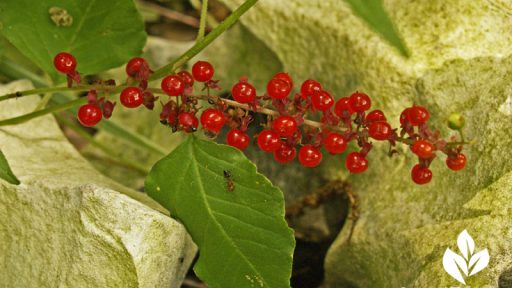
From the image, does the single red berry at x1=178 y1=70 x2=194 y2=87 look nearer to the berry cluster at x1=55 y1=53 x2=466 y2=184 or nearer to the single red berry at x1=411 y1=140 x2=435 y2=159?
the berry cluster at x1=55 y1=53 x2=466 y2=184

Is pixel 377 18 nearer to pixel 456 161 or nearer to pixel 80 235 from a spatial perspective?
pixel 456 161

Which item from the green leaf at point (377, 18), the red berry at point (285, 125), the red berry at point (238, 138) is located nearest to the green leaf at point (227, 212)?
the red berry at point (238, 138)

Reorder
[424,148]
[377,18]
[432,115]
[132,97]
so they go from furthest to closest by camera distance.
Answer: [432,115]
[132,97]
[424,148]
[377,18]

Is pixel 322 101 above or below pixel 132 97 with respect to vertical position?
above

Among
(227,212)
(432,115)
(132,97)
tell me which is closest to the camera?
(132,97)

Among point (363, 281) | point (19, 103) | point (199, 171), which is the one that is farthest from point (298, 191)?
point (19, 103)

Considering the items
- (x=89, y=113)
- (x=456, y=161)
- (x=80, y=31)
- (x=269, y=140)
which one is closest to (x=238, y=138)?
(x=269, y=140)

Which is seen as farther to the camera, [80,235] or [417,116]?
[80,235]
